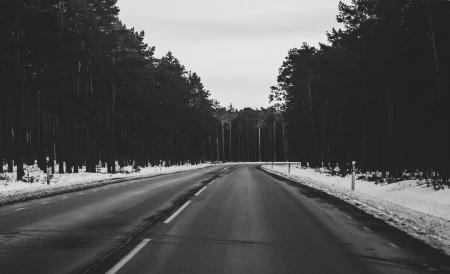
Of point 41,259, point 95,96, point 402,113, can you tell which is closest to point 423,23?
point 402,113

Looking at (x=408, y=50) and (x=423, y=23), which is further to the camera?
(x=408, y=50)

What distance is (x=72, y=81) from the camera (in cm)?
4222

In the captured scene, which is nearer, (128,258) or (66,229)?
(128,258)

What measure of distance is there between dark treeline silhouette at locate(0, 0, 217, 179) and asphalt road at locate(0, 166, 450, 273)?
18169mm

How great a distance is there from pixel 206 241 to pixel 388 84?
89.3 ft

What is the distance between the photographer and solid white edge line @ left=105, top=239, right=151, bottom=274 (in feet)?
21.2

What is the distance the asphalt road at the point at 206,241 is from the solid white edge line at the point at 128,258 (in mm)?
14

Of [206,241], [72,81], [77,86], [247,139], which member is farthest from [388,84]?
[247,139]

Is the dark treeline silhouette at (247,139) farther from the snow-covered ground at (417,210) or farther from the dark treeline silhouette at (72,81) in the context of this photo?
the snow-covered ground at (417,210)

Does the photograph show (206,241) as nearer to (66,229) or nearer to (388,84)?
(66,229)

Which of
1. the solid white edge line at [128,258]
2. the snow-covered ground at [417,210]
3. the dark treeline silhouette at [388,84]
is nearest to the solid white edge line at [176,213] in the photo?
the solid white edge line at [128,258]

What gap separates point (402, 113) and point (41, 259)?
130 ft

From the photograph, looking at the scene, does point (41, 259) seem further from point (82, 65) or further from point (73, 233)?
point (82, 65)

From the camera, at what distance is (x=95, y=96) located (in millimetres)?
45812
